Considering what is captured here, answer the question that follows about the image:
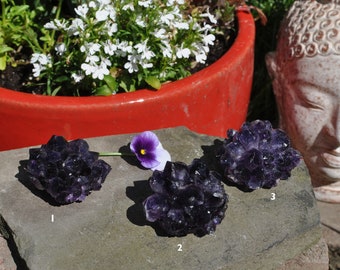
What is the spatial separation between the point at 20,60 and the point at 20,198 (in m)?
0.85

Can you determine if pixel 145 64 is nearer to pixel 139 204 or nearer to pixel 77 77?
pixel 77 77

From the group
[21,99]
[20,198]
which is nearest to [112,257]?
[20,198]

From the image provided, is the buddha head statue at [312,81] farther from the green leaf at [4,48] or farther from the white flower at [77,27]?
the green leaf at [4,48]

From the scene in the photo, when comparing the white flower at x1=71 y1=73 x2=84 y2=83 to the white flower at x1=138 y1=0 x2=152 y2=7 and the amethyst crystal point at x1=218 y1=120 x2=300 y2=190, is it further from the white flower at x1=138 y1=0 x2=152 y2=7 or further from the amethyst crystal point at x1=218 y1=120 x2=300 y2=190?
the amethyst crystal point at x1=218 y1=120 x2=300 y2=190

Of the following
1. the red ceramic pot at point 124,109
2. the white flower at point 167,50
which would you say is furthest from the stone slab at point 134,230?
the white flower at point 167,50

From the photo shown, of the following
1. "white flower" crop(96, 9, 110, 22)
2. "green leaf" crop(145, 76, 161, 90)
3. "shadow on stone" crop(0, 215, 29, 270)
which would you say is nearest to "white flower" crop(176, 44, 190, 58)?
"green leaf" crop(145, 76, 161, 90)

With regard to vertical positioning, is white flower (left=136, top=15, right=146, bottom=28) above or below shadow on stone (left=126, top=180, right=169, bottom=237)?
above

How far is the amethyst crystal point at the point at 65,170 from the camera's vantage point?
1999 millimetres

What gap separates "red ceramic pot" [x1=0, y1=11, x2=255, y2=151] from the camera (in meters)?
2.34

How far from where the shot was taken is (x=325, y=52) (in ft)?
8.56

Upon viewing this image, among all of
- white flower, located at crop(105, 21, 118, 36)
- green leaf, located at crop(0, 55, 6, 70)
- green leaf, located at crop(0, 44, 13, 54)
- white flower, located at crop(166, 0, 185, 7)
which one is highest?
white flower, located at crop(166, 0, 185, 7)

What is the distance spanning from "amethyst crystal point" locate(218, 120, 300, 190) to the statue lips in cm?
65

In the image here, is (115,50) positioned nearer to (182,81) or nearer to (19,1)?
(182,81)

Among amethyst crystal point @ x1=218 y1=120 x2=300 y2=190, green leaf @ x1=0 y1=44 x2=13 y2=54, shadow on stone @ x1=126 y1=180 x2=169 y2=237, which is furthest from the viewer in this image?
green leaf @ x1=0 y1=44 x2=13 y2=54
